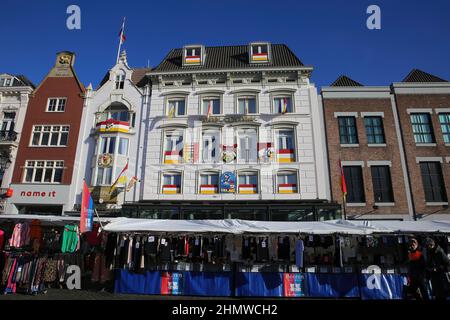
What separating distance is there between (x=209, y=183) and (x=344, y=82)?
13977 millimetres

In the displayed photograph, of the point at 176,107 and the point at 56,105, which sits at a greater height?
the point at 56,105

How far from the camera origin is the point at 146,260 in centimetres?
1113

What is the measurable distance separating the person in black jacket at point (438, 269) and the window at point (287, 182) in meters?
11.4

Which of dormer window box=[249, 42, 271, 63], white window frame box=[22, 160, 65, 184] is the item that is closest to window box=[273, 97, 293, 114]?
dormer window box=[249, 42, 271, 63]

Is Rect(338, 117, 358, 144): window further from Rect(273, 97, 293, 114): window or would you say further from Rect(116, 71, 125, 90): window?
Rect(116, 71, 125, 90): window

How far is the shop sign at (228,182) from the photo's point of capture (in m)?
19.4

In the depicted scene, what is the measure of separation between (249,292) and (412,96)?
19.4 metres

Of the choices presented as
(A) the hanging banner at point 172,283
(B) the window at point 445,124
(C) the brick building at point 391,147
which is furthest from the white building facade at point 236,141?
(B) the window at point 445,124

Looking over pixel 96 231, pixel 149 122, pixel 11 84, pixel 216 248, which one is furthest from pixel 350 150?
pixel 11 84

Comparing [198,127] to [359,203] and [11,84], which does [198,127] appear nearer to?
[359,203]

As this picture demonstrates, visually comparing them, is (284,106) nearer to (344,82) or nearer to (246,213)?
(344,82)

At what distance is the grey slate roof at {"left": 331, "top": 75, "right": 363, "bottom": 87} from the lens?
74.1 ft

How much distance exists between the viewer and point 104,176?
20.4 m

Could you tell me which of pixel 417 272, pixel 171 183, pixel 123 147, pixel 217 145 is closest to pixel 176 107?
pixel 217 145
